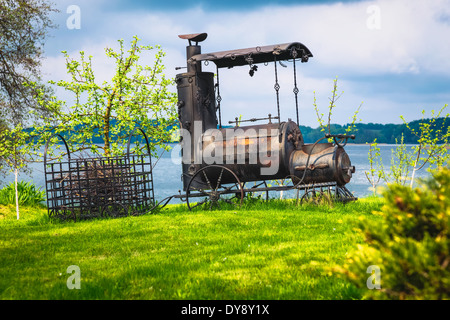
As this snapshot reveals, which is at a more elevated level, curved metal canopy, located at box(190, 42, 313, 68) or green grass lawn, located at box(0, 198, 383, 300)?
curved metal canopy, located at box(190, 42, 313, 68)

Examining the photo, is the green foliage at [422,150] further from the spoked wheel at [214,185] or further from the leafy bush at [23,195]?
the leafy bush at [23,195]

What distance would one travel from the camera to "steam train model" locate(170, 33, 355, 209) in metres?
11.8

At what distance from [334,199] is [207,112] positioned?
14.0ft

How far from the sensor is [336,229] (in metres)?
9.06

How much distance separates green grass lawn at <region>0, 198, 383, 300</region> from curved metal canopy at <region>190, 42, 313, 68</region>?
4159 millimetres

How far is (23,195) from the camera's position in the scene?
20453mm

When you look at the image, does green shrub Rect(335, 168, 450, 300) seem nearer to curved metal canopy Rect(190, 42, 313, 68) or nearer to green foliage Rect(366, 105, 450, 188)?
curved metal canopy Rect(190, 42, 313, 68)

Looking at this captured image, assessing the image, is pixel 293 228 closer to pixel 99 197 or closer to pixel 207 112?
pixel 207 112

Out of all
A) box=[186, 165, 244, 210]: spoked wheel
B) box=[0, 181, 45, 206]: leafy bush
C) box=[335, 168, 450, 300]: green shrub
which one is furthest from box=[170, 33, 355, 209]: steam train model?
box=[0, 181, 45, 206]: leafy bush

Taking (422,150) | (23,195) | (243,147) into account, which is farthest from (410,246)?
(23,195)

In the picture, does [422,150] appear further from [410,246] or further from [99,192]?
[410,246]

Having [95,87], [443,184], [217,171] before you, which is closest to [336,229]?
[217,171]

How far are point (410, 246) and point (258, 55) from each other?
10.1 metres
